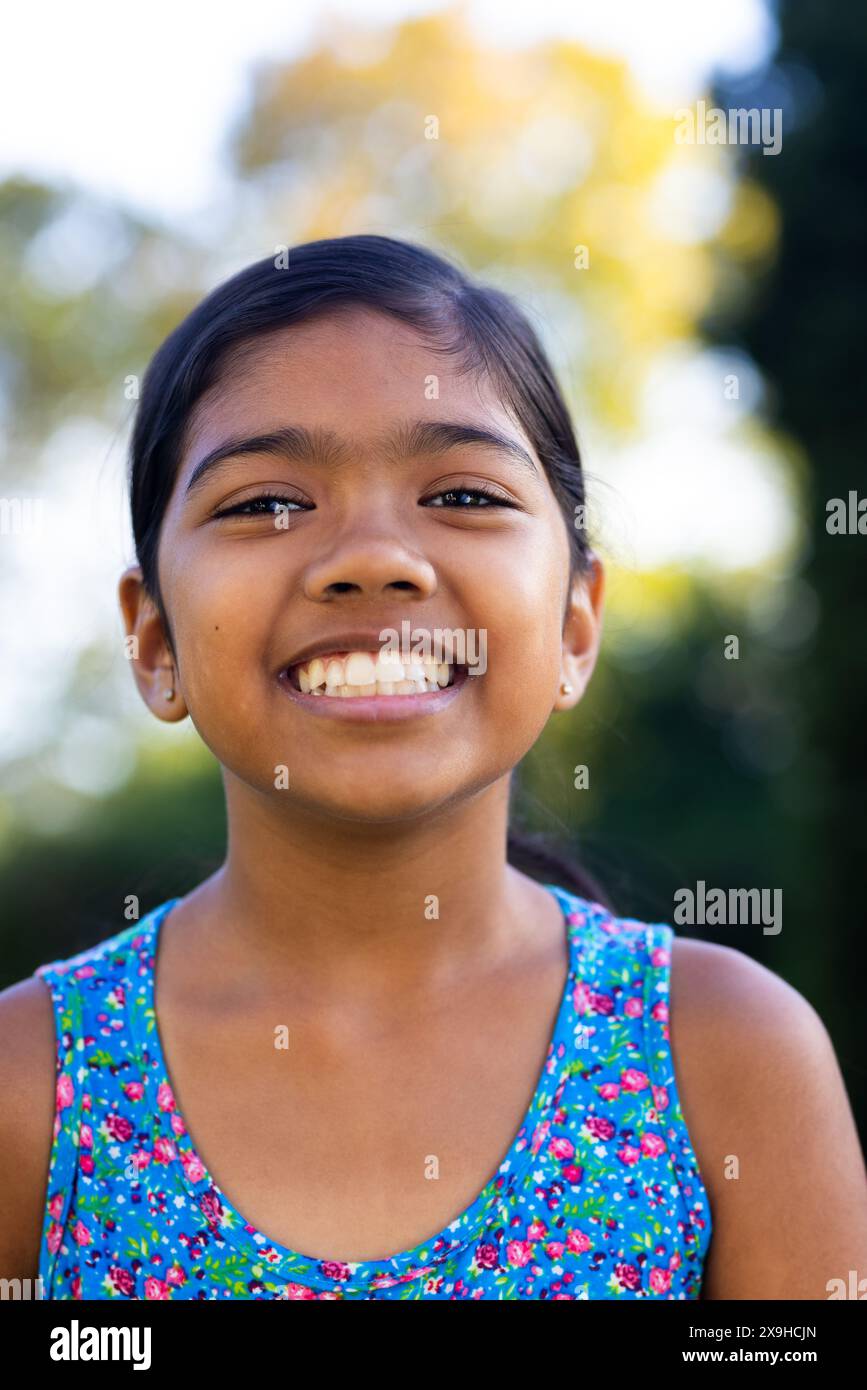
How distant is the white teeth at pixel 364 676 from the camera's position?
196 cm

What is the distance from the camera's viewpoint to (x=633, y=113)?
571 inches

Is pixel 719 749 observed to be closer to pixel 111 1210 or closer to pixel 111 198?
pixel 111 198

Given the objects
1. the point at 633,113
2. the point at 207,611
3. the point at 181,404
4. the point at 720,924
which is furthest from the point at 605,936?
the point at 633,113

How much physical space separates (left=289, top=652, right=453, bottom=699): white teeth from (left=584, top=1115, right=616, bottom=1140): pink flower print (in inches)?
28.1

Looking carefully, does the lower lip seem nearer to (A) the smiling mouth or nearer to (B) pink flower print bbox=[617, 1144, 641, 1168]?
(A) the smiling mouth

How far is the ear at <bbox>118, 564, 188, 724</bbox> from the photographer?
7.75 feet

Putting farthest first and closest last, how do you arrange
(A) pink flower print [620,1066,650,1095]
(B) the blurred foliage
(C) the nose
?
(B) the blurred foliage, (A) pink flower print [620,1066,650,1095], (C) the nose

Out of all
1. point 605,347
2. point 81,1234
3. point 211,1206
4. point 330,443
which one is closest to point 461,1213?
point 211,1206

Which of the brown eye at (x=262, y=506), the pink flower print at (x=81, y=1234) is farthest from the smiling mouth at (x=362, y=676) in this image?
the pink flower print at (x=81, y=1234)

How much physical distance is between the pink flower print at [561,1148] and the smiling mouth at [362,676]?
0.71 meters

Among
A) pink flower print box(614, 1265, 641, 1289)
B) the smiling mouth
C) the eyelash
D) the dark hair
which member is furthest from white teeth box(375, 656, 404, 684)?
pink flower print box(614, 1265, 641, 1289)

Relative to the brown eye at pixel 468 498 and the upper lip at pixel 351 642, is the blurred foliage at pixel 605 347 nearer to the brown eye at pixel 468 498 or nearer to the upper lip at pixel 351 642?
the brown eye at pixel 468 498

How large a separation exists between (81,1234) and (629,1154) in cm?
84
